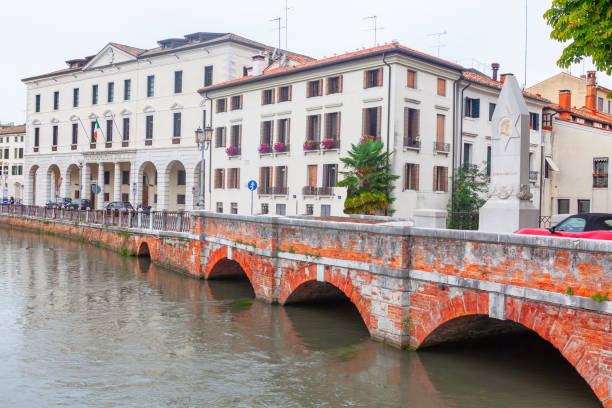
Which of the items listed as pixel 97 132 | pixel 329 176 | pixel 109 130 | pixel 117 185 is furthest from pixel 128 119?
pixel 329 176

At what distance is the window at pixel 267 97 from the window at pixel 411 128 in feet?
32.4

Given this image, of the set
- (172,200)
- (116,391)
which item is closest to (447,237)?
(116,391)

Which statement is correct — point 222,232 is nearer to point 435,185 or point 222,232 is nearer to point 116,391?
point 116,391

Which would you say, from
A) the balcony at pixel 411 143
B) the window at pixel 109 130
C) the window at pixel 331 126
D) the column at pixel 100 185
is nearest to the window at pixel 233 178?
the window at pixel 331 126

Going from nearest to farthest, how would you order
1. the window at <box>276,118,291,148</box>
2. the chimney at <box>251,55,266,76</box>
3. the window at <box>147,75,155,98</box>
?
the window at <box>276,118,291,148</box> < the chimney at <box>251,55,266,76</box> < the window at <box>147,75,155,98</box>

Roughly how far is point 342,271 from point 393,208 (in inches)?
659

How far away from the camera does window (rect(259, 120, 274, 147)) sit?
37.8m

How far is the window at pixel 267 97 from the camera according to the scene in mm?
37688

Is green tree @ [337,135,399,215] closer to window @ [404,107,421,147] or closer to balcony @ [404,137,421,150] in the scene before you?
balcony @ [404,137,421,150]

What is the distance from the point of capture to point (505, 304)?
1107cm

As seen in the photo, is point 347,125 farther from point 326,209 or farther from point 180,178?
point 180,178

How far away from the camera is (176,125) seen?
46.6 m

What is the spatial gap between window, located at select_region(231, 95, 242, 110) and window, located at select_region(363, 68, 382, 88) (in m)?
11.0

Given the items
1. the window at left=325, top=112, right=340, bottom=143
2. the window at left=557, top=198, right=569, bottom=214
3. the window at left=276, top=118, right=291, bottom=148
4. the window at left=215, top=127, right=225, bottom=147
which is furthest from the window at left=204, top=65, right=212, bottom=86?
the window at left=557, top=198, right=569, bottom=214
